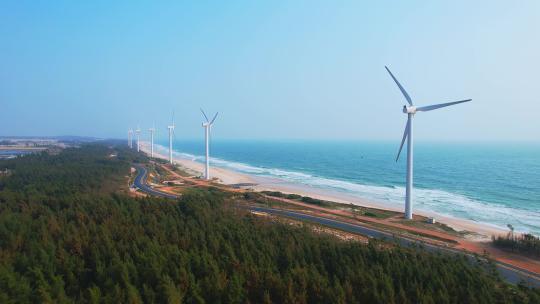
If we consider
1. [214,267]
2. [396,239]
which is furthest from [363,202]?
[214,267]

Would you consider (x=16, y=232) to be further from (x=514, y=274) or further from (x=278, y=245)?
(x=514, y=274)

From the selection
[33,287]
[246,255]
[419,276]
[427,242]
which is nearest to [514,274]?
[427,242]

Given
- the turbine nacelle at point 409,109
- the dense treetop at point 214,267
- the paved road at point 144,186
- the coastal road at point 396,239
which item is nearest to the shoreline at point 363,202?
the coastal road at point 396,239

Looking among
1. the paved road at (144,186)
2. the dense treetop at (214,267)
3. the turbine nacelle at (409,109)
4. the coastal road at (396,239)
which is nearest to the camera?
the dense treetop at (214,267)

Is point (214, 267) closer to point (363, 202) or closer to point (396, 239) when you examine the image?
point (396, 239)

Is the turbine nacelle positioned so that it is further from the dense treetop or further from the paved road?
the paved road

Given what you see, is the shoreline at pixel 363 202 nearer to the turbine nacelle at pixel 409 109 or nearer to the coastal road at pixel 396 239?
the coastal road at pixel 396 239

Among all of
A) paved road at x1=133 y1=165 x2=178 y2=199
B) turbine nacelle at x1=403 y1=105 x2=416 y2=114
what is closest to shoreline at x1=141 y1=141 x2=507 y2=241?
turbine nacelle at x1=403 y1=105 x2=416 y2=114

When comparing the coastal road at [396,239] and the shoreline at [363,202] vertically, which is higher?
the coastal road at [396,239]
